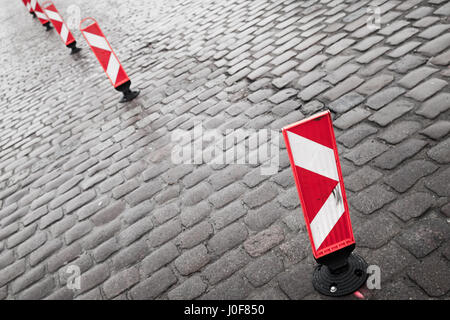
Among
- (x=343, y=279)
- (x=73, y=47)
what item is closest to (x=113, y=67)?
(x=73, y=47)

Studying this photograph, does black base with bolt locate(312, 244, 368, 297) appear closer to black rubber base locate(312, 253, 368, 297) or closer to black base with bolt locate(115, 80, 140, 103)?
black rubber base locate(312, 253, 368, 297)

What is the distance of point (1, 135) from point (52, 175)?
8.13 feet

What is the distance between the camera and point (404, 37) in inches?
165

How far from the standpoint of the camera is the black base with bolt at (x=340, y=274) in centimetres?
224

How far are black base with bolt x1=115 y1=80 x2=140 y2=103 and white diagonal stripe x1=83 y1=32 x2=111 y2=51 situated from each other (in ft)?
2.01

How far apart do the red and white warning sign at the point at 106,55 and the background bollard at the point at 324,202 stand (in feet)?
14.3

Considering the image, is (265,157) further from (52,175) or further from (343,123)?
(52,175)

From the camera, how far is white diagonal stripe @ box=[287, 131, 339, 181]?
1.81 meters

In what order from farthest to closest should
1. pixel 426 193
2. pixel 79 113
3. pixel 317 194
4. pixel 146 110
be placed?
pixel 79 113 < pixel 146 110 < pixel 426 193 < pixel 317 194

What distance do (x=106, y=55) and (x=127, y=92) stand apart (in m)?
0.63

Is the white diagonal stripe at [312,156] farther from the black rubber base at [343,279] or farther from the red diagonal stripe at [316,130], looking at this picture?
the black rubber base at [343,279]

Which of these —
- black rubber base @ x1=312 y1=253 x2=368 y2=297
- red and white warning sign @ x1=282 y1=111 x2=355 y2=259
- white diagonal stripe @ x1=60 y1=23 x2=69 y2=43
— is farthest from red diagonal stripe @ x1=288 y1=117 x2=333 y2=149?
white diagonal stripe @ x1=60 y1=23 x2=69 y2=43

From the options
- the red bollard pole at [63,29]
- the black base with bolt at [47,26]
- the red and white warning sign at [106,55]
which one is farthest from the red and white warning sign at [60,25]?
the black base with bolt at [47,26]

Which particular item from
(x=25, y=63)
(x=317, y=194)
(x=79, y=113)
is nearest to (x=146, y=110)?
(x=79, y=113)
